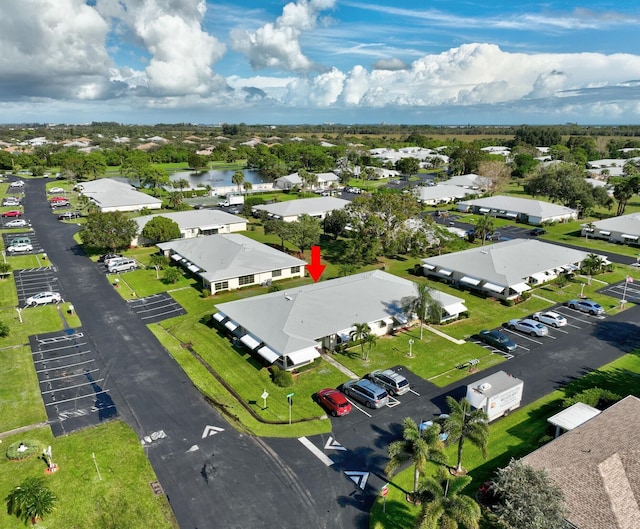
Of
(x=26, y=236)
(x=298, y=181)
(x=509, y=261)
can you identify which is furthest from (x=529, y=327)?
(x=298, y=181)

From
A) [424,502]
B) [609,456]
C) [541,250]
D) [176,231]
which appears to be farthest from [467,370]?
[176,231]

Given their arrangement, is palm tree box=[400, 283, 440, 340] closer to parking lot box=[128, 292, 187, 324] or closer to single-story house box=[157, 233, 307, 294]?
single-story house box=[157, 233, 307, 294]

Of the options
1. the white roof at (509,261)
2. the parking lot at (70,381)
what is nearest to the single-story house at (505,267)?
the white roof at (509,261)

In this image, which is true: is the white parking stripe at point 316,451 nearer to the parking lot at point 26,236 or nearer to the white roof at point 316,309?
the white roof at point 316,309

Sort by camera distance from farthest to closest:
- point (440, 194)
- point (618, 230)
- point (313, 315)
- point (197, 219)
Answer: point (440, 194), point (197, 219), point (618, 230), point (313, 315)

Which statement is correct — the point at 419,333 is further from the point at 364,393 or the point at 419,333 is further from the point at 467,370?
the point at 364,393

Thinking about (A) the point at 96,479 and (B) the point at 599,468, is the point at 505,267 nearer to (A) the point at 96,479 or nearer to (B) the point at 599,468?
(B) the point at 599,468
